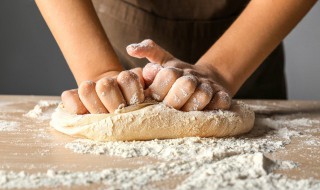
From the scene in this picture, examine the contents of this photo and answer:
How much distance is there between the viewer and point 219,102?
2.94ft

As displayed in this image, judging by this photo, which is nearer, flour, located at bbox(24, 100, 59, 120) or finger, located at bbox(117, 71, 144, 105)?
finger, located at bbox(117, 71, 144, 105)

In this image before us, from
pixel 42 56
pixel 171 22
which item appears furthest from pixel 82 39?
pixel 42 56

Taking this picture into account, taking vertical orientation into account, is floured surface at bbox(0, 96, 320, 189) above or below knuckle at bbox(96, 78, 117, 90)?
below

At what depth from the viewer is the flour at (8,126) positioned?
942 millimetres

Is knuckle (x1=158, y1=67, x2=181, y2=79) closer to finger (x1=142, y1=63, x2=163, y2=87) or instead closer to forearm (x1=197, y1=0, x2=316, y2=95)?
finger (x1=142, y1=63, x2=163, y2=87)

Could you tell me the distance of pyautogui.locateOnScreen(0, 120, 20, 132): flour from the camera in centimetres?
94

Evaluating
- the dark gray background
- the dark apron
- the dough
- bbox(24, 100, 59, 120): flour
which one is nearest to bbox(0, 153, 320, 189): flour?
the dough

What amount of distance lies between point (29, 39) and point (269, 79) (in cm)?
127

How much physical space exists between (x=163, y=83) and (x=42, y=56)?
1670mm

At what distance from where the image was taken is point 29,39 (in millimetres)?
2408

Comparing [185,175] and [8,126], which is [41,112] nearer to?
[8,126]

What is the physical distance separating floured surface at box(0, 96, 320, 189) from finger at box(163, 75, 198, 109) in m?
0.06

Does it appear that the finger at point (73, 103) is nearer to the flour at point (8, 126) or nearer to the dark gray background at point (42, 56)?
the flour at point (8, 126)

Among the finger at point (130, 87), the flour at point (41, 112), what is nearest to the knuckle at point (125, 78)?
the finger at point (130, 87)
